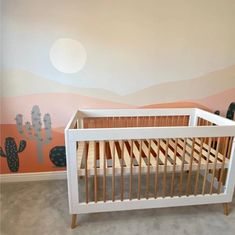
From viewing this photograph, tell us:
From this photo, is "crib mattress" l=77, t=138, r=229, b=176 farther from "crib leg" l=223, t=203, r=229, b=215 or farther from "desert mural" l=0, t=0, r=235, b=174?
"desert mural" l=0, t=0, r=235, b=174

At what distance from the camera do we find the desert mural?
6.59ft

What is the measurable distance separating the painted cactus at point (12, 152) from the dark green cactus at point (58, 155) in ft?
1.01

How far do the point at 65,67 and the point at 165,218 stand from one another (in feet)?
5.45

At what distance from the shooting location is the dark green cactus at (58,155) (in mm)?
2332

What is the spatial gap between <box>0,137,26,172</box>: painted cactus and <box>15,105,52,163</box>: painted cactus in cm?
12

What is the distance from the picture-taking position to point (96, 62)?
213 centimetres

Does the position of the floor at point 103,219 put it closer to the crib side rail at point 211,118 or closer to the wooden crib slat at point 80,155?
the wooden crib slat at point 80,155

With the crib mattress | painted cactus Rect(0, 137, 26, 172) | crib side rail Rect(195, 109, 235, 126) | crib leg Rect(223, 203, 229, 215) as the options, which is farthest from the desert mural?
crib leg Rect(223, 203, 229, 215)

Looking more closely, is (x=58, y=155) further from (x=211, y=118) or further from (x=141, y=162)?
(x=211, y=118)

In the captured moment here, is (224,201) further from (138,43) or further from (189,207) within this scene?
(138,43)

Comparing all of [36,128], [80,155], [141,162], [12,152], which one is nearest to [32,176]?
[12,152]

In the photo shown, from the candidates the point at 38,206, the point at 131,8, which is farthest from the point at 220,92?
the point at 38,206

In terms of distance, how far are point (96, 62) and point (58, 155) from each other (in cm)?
108

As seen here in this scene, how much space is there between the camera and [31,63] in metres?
2.06
